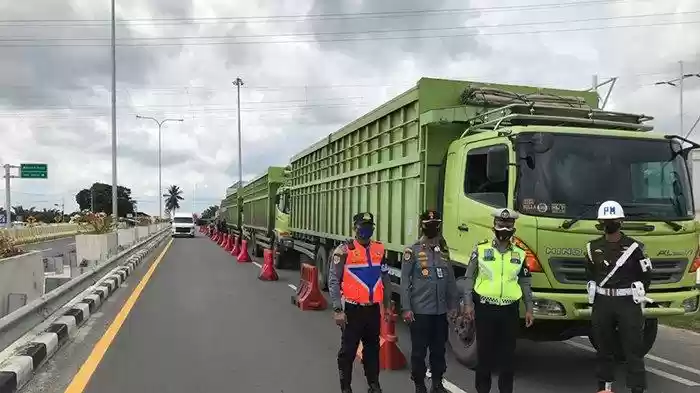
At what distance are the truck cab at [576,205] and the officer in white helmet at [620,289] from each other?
611mm

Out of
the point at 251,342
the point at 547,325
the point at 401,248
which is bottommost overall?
the point at 251,342

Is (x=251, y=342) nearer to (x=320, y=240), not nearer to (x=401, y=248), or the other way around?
(x=401, y=248)

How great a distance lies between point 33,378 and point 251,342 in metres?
2.90

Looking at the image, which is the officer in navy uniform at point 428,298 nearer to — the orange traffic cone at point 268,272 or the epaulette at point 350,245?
the epaulette at point 350,245

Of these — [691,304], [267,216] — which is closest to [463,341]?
[691,304]

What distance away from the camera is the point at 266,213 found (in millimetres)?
24359

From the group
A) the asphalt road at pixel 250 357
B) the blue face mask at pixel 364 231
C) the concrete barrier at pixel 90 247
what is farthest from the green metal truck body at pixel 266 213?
the blue face mask at pixel 364 231

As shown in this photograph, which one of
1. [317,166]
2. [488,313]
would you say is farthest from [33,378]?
[317,166]

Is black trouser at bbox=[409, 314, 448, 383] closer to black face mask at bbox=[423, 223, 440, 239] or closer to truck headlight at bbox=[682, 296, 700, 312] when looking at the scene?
black face mask at bbox=[423, 223, 440, 239]

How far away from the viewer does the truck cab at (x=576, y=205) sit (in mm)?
6336

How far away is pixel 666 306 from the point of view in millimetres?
6570

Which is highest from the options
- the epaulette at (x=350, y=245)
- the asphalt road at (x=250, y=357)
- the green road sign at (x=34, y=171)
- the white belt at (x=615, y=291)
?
the green road sign at (x=34, y=171)

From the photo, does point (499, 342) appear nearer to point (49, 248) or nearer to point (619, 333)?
point (619, 333)

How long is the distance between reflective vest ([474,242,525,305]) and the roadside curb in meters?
4.20
